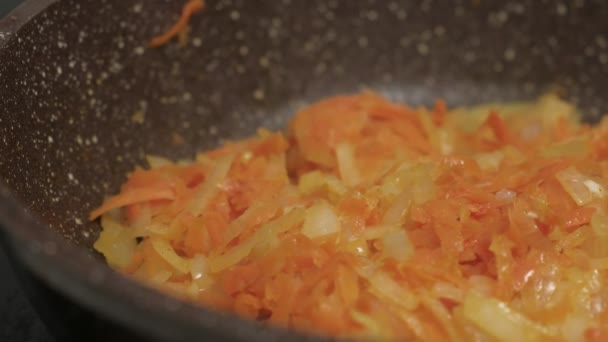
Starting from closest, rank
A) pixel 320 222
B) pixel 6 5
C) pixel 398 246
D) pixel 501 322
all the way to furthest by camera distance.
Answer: pixel 501 322 < pixel 398 246 < pixel 320 222 < pixel 6 5

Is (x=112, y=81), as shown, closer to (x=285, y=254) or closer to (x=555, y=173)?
(x=285, y=254)

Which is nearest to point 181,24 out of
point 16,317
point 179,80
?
point 179,80

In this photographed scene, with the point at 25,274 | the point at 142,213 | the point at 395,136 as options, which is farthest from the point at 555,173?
the point at 25,274

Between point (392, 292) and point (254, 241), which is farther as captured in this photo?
point (254, 241)

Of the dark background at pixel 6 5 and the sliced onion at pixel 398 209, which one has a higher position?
the dark background at pixel 6 5

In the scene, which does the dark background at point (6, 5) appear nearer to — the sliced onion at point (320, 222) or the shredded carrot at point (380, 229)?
the shredded carrot at point (380, 229)

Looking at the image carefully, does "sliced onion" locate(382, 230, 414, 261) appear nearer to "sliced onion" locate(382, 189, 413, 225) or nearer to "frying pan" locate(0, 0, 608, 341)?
"sliced onion" locate(382, 189, 413, 225)

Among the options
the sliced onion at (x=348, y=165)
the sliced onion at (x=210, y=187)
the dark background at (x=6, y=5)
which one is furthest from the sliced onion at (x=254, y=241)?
the dark background at (x=6, y=5)

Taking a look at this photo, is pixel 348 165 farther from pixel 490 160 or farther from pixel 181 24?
pixel 181 24
